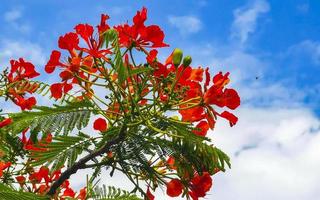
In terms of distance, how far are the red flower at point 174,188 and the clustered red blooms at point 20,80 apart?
54.1 inches

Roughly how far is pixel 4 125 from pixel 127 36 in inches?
30.0

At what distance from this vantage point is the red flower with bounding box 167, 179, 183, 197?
314 centimetres

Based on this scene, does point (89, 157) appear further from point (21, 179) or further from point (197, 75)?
point (21, 179)

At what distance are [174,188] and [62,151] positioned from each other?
Result: 2.26ft

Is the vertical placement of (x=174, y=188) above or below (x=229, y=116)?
below

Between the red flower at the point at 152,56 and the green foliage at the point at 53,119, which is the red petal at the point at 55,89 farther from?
the red flower at the point at 152,56

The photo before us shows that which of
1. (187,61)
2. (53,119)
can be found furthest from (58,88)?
(187,61)

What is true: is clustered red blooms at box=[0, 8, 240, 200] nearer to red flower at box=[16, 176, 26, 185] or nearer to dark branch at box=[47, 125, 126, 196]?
dark branch at box=[47, 125, 126, 196]

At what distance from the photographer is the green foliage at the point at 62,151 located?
278 cm

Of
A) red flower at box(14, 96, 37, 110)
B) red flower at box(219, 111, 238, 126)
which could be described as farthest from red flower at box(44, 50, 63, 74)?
red flower at box(14, 96, 37, 110)

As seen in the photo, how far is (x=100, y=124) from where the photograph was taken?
3.07m

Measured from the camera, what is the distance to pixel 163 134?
2.92m

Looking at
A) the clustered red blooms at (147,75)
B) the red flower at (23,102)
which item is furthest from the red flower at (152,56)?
the red flower at (23,102)

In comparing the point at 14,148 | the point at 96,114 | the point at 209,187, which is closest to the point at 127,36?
the point at 96,114
